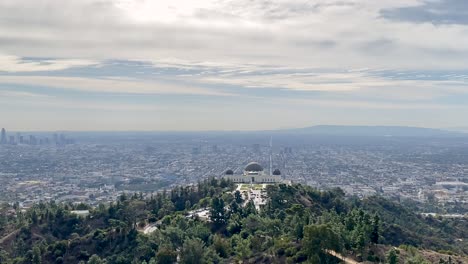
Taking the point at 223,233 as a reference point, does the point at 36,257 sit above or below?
below

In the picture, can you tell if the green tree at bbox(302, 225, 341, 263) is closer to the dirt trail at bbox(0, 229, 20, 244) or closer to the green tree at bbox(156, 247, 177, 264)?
the green tree at bbox(156, 247, 177, 264)

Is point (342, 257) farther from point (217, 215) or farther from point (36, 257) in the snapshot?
point (36, 257)

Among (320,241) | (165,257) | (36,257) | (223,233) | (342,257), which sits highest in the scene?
(320,241)

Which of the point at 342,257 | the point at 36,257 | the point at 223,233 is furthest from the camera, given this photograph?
the point at 223,233

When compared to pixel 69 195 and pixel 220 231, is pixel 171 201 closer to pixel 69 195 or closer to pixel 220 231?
pixel 220 231

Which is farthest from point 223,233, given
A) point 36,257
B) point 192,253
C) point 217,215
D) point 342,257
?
point 36,257

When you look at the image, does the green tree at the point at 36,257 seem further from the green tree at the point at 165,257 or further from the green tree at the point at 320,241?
the green tree at the point at 320,241

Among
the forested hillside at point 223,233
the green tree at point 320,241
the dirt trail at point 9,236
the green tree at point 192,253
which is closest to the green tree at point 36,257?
the forested hillside at point 223,233

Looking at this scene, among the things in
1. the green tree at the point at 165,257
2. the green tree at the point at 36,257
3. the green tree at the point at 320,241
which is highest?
the green tree at the point at 320,241

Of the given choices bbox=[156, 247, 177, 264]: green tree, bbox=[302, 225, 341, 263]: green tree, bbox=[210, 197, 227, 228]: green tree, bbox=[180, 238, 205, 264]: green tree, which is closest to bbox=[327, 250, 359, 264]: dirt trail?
bbox=[302, 225, 341, 263]: green tree
